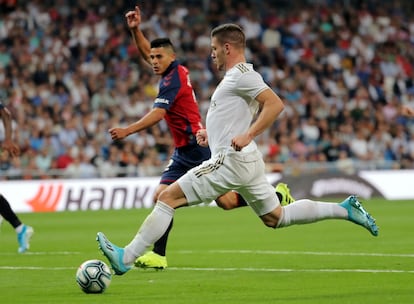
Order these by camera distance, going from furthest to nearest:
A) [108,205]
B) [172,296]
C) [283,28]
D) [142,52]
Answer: [283,28], [108,205], [142,52], [172,296]

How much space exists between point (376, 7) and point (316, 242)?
20666mm

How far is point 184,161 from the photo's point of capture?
40.1 ft

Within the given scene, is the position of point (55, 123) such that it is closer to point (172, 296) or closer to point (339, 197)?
point (339, 197)

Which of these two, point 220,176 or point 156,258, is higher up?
point 220,176

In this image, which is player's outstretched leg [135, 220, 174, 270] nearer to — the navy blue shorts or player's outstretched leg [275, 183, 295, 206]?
the navy blue shorts

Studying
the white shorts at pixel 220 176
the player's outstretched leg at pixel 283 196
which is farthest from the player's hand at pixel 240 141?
the player's outstretched leg at pixel 283 196

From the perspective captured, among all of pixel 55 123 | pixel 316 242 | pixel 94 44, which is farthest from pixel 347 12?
pixel 316 242

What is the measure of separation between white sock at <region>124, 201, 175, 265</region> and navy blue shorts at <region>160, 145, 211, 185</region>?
249 centimetres

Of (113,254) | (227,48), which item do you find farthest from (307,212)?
(113,254)

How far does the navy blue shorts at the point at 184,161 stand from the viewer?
481 inches

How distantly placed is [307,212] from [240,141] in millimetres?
1484

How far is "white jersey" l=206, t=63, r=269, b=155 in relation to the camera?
984cm

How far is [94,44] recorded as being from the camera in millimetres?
29188

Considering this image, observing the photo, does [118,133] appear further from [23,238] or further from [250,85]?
[23,238]
